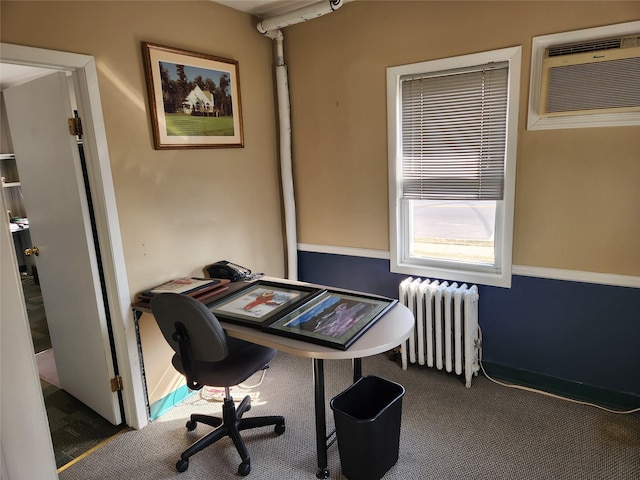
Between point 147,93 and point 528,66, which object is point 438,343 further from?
point 147,93

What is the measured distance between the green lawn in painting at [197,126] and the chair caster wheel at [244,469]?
6.14 feet

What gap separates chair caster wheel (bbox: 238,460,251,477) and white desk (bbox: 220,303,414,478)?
1.14 feet

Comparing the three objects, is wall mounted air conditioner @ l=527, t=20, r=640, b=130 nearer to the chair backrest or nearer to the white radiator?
the white radiator

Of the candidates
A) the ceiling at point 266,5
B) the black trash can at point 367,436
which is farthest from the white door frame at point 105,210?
the black trash can at point 367,436

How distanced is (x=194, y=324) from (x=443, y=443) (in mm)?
1439

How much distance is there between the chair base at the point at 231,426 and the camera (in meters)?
2.11

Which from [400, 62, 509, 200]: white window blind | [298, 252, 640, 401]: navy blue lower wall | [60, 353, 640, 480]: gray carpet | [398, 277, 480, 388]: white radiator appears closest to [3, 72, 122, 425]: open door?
[60, 353, 640, 480]: gray carpet

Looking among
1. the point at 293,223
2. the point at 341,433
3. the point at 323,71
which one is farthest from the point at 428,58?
the point at 341,433

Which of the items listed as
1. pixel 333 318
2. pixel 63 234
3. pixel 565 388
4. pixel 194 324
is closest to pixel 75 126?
pixel 63 234

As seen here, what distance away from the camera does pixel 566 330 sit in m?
2.50

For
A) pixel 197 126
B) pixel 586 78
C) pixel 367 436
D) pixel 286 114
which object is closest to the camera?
pixel 367 436

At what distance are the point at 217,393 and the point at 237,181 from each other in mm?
1448

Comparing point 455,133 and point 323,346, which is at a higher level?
point 455,133

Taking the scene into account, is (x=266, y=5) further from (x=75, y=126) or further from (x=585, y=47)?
(x=585, y=47)
